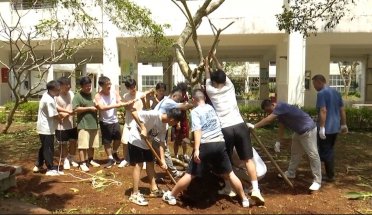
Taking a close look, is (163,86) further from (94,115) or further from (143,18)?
(143,18)

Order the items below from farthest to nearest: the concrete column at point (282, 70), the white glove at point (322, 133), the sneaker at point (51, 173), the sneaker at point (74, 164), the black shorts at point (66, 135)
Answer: the concrete column at point (282, 70) < the sneaker at point (74, 164) < the black shorts at point (66, 135) < the sneaker at point (51, 173) < the white glove at point (322, 133)

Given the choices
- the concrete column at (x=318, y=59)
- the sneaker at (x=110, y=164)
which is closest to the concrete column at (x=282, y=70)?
the concrete column at (x=318, y=59)

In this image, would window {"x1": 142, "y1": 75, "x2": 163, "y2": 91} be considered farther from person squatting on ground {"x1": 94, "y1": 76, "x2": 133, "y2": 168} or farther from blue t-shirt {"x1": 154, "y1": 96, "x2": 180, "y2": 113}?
blue t-shirt {"x1": 154, "y1": 96, "x2": 180, "y2": 113}

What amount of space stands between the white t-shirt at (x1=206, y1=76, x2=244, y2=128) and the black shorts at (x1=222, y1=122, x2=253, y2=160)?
62mm

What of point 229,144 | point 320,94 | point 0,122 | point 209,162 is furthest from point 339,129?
point 0,122

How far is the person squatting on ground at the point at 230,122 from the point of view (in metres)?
4.77

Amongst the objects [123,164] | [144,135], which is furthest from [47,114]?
[144,135]

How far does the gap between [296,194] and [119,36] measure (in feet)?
35.9

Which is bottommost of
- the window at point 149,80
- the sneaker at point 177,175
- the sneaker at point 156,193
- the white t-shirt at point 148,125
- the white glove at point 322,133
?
the sneaker at point 156,193

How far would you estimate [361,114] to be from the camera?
12.0 metres

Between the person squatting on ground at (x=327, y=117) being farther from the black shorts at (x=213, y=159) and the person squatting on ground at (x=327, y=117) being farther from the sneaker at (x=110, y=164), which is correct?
the sneaker at (x=110, y=164)

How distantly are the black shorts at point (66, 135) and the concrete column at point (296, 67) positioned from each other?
360 inches

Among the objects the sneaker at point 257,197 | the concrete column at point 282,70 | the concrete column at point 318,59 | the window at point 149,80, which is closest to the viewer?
the sneaker at point 257,197

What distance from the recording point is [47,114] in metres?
5.91
